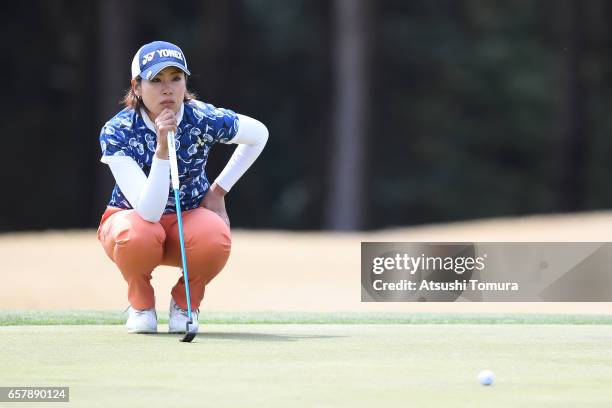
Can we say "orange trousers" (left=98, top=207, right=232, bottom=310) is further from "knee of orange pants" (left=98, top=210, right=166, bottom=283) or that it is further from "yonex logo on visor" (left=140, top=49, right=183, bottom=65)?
"yonex logo on visor" (left=140, top=49, right=183, bottom=65)

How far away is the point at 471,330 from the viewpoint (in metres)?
6.58

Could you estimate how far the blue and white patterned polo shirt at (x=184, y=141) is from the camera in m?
6.19

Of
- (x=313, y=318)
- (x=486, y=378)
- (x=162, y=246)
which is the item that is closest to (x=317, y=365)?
(x=486, y=378)

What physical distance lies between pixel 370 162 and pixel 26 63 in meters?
9.76

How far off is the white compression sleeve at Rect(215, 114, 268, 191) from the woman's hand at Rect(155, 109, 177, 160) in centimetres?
61

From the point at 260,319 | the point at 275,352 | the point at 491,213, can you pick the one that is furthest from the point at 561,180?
the point at 275,352

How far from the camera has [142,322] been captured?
6.29 meters

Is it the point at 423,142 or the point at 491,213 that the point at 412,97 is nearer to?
the point at 423,142

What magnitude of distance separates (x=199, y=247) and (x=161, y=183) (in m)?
0.47

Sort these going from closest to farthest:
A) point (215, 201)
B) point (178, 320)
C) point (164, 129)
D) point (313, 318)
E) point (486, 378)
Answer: point (486, 378) → point (164, 129) → point (178, 320) → point (215, 201) → point (313, 318)

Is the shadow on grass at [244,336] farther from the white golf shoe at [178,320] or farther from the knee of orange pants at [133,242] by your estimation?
the knee of orange pants at [133,242]

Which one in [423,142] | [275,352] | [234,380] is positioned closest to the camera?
[234,380]

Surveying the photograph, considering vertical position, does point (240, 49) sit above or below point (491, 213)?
above
